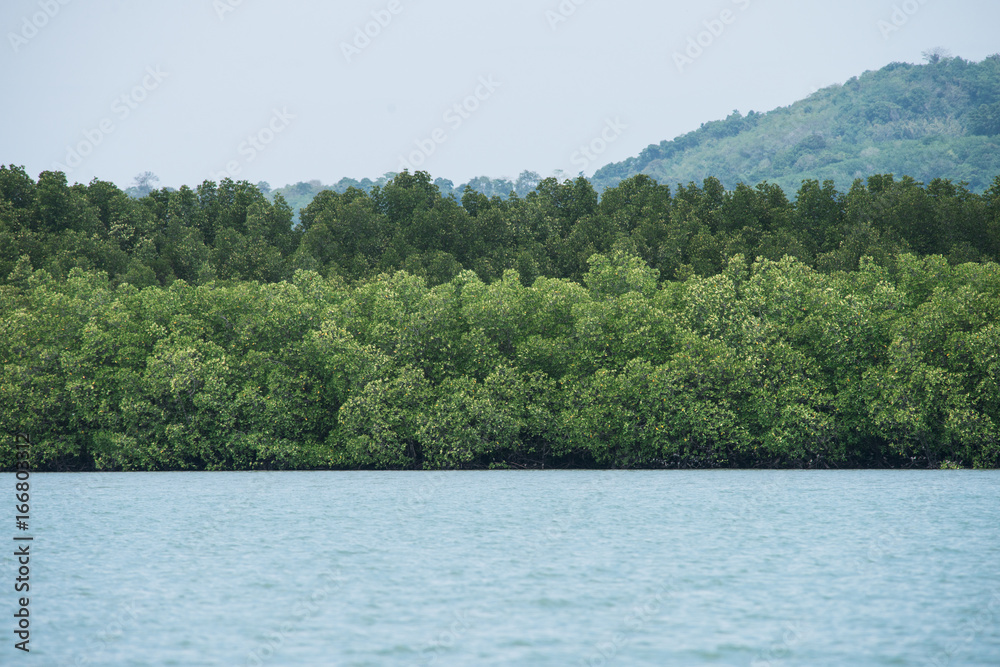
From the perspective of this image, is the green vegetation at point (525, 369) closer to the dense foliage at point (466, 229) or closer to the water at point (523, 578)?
the dense foliage at point (466, 229)

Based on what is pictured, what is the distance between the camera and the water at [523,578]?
18312 mm

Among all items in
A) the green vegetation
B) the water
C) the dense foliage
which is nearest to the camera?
the water

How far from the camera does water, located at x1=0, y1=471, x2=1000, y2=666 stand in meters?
18.3

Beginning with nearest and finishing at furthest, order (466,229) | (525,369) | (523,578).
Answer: (523,578), (525,369), (466,229)

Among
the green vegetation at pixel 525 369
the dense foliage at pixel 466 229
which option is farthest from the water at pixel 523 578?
the dense foliage at pixel 466 229

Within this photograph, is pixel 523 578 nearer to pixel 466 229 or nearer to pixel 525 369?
pixel 525 369

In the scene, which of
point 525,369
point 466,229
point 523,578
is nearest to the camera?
point 523,578

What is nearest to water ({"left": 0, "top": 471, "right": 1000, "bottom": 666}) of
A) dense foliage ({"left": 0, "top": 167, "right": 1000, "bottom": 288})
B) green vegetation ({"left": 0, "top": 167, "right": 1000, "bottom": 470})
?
green vegetation ({"left": 0, "top": 167, "right": 1000, "bottom": 470})

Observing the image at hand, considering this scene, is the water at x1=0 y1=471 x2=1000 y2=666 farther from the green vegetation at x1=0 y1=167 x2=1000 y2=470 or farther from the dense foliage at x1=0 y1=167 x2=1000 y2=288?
the dense foliage at x1=0 y1=167 x2=1000 y2=288

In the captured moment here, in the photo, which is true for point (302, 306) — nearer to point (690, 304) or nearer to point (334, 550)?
point (690, 304)

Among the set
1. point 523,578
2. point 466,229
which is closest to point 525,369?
point 466,229

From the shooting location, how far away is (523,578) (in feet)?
81.3

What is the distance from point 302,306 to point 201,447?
10656mm

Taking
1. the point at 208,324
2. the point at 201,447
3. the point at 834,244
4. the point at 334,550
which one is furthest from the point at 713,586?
the point at 834,244
